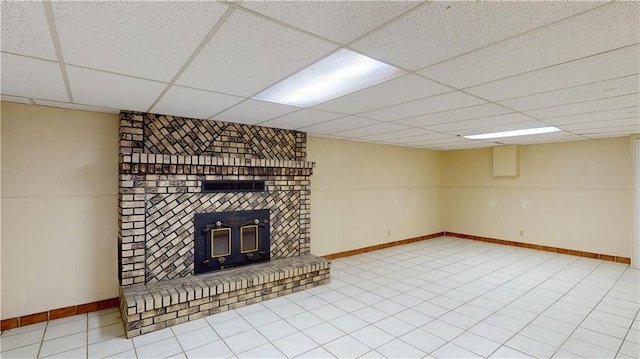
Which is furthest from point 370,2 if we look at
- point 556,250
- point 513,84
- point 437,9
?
point 556,250

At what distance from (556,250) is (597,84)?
5.16 metres

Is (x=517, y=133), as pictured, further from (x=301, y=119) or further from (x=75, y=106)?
(x=75, y=106)

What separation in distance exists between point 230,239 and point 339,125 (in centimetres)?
222

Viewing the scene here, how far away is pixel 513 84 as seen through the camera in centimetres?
246

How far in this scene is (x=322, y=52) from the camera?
1.88m

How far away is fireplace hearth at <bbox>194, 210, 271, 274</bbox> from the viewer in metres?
3.98

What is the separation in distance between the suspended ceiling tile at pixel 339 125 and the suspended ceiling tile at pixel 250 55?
1.65m

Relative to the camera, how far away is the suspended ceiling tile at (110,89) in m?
2.29

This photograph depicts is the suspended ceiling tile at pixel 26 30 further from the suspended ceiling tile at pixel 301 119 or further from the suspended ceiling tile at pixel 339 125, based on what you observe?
the suspended ceiling tile at pixel 339 125

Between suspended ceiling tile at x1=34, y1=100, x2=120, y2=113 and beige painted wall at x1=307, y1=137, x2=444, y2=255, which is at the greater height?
suspended ceiling tile at x1=34, y1=100, x2=120, y2=113

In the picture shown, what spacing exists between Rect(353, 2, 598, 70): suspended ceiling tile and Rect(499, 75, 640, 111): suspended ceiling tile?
1444mm

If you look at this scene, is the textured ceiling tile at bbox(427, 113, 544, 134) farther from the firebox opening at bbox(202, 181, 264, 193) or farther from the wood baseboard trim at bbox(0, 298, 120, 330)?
the wood baseboard trim at bbox(0, 298, 120, 330)

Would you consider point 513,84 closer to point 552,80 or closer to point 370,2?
point 552,80

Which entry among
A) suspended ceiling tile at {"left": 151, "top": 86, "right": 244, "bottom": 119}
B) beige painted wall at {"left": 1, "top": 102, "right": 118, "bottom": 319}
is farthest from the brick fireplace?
suspended ceiling tile at {"left": 151, "top": 86, "right": 244, "bottom": 119}
